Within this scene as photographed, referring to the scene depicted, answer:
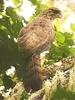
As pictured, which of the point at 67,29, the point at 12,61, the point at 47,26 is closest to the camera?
the point at 12,61

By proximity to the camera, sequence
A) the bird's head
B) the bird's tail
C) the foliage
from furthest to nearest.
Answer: the bird's head < the foliage < the bird's tail

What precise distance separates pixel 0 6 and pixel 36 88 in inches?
47.4

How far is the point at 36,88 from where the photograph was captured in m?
2.12

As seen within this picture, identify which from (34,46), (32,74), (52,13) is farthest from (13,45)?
(52,13)

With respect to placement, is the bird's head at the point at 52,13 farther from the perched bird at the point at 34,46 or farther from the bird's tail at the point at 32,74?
the bird's tail at the point at 32,74

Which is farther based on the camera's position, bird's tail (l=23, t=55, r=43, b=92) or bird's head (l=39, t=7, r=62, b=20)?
bird's head (l=39, t=7, r=62, b=20)

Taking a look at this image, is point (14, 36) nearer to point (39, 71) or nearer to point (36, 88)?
point (39, 71)

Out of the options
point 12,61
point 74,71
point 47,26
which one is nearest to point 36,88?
point 74,71

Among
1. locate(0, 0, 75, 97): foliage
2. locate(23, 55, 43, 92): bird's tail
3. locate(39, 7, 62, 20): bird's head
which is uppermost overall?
locate(39, 7, 62, 20): bird's head

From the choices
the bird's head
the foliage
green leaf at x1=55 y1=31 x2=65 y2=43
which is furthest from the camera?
the bird's head

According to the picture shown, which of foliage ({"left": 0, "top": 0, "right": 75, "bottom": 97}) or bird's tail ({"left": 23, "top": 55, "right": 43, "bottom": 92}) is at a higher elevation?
foliage ({"left": 0, "top": 0, "right": 75, "bottom": 97})

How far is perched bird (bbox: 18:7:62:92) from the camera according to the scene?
2.21 m

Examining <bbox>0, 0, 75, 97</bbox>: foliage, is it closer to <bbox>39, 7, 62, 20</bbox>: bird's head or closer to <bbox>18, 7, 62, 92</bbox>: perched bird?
<bbox>18, 7, 62, 92</bbox>: perched bird

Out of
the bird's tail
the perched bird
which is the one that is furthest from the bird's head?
the bird's tail
